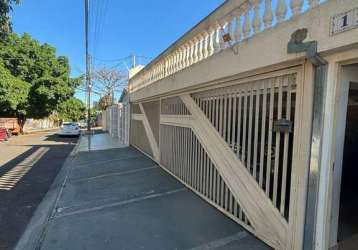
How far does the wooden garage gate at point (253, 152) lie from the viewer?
3098mm

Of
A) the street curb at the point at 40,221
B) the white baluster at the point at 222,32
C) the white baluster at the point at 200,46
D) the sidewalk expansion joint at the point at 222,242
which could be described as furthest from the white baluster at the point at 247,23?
the street curb at the point at 40,221

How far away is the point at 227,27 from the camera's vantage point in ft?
14.3

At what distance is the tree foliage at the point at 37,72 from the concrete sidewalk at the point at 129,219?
22112mm

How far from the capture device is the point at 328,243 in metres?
2.91

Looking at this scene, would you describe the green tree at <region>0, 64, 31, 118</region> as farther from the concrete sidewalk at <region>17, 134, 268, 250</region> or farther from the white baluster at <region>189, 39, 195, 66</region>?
the white baluster at <region>189, 39, 195, 66</region>

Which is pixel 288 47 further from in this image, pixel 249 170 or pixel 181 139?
pixel 181 139

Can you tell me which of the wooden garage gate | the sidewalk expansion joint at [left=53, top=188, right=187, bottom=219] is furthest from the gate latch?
the sidewalk expansion joint at [left=53, top=188, right=187, bottom=219]

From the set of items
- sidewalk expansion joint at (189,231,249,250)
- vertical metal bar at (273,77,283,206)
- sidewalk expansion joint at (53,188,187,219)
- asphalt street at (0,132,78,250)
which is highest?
vertical metal bar at (273,77,283,206)

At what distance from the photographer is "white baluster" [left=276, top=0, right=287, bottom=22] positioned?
315cm

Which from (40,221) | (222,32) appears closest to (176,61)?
(222,32)

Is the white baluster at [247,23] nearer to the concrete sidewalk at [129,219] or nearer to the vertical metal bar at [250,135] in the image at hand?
the vertical metal bar at [250,135]

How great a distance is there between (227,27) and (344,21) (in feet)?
7.07

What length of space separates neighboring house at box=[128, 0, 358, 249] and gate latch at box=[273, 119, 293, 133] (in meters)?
0.01

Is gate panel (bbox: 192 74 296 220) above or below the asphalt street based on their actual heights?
above
